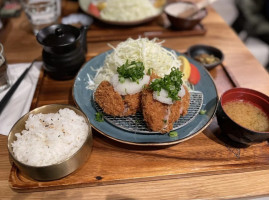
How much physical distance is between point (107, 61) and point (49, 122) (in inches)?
38.9

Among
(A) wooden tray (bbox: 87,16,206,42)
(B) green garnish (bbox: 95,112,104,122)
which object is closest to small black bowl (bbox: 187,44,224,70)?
(A) wooden tray (bbox: 87,16,206,42)

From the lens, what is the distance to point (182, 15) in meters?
3.54

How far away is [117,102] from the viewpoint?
6.52 ft

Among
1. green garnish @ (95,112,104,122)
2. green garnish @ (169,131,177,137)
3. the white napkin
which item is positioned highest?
green garnish @ (169,131,177,137)

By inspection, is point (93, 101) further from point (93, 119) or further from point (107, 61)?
point (107, 61)

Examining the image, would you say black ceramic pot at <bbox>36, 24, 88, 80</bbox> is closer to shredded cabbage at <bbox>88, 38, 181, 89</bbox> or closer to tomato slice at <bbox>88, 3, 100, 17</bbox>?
shredded cabbage at <bbox>88, 38, 181, 89</bbox>

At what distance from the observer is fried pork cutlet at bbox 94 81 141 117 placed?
1988mm

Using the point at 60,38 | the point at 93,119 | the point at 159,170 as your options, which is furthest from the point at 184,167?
the point at 60,38

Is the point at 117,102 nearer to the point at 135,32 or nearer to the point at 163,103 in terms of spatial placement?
the point at 163,103

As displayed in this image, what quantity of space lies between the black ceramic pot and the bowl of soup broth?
1613mm

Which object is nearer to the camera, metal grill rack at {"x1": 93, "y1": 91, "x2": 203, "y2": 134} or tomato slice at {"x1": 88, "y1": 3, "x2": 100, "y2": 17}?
metal grill rack at {"x1": 93, "y1": 91, "x2": 203, "y2": 134}

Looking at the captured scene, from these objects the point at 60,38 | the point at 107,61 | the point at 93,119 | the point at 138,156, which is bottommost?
the point at 138,156

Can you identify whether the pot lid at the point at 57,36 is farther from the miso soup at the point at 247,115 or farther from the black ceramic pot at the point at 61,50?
the miso soup at the point at 247,115

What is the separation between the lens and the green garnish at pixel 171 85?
6.07 ft
